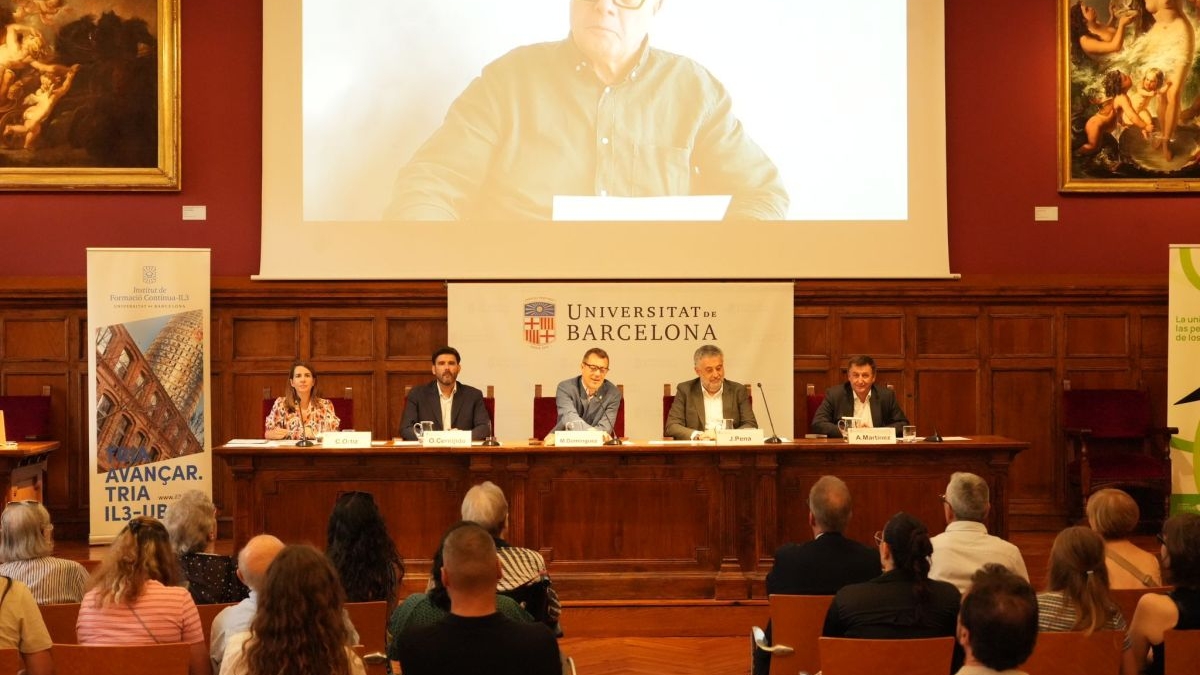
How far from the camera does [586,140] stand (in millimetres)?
8172

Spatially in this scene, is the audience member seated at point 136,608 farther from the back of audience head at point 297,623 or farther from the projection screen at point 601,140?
the projection screen at point 601,140

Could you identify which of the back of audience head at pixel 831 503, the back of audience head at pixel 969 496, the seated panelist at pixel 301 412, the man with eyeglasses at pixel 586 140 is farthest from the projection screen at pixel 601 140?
the back of audience head at pixel 831 503

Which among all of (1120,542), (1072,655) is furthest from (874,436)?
(1072,655)

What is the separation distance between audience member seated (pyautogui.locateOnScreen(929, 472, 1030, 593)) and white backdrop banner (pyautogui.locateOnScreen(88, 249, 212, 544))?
531 centimetres

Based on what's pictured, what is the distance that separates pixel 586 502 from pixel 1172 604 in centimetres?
307

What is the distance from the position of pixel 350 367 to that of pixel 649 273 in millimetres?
2229

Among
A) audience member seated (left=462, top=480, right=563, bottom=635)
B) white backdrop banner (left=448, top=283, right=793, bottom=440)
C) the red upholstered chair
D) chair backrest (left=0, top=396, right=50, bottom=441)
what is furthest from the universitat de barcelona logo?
audience member seated (left=462, top=480, right=563, bottom=635)

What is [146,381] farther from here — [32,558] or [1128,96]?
[1128,96]

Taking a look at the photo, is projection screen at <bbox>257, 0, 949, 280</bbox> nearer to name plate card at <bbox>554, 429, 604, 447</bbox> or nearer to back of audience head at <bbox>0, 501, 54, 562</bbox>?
name plate card at <bbox>554, 429, 604, 447</bbox>

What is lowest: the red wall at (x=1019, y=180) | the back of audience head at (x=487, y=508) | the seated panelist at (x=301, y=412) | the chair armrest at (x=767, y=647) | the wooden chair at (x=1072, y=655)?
the chair armrest at (x=767, y=647)

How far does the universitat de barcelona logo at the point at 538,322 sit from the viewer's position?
804cm

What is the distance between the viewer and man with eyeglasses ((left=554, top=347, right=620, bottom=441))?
21.4ft

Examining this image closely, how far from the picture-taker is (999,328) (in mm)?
8336

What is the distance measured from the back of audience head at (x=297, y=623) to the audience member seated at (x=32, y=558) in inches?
60.8
